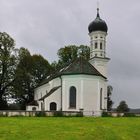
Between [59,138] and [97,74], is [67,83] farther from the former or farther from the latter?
[59,138]

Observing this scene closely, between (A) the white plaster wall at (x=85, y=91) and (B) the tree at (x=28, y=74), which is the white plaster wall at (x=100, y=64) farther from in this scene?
(B) the tree at (x=28, y=74)

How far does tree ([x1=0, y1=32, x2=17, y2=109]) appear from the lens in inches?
2633

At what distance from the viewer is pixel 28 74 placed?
74.5 m

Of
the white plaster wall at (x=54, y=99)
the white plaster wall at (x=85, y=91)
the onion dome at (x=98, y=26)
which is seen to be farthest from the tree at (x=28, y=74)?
the white plaster wall at (x=85, y=91)

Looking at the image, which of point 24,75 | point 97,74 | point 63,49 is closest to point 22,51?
point 24,75

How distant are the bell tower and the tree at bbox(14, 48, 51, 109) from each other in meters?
15.9

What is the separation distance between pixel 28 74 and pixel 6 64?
8302 mm

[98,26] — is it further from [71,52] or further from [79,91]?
[71,52]

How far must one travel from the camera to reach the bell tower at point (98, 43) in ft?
200

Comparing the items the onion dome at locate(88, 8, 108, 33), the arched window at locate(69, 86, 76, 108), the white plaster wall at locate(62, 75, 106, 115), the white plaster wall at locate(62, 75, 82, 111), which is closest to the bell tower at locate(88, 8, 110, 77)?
the onion dome at locate(88, 8, 108, 33)

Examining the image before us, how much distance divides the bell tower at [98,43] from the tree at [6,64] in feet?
50.3

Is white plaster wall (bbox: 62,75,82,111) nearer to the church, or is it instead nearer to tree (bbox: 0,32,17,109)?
the church

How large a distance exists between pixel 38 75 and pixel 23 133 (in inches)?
2224

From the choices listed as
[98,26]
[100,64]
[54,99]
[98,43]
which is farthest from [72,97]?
[98,26]
